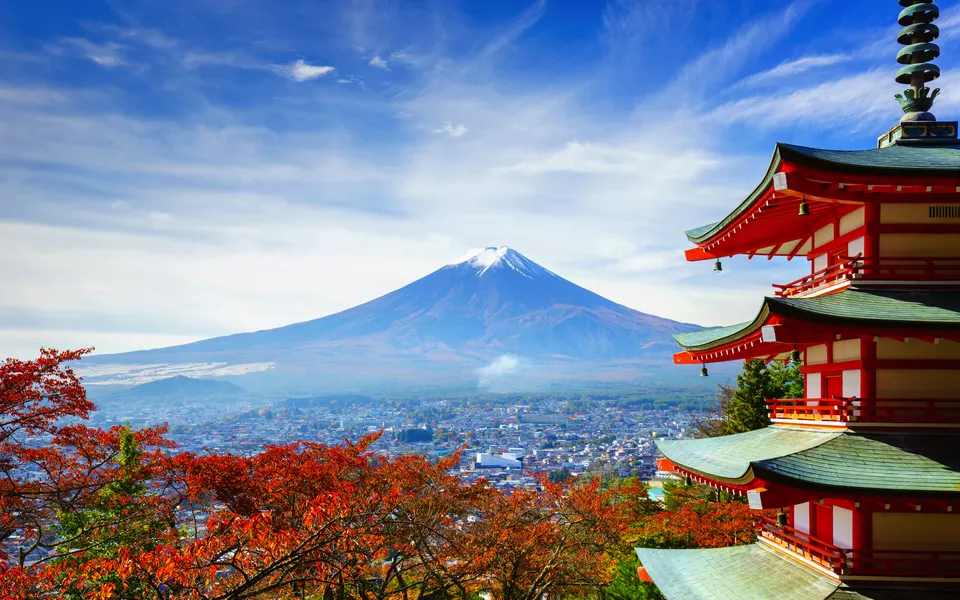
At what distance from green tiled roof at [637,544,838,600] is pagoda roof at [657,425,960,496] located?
1352 millimetres

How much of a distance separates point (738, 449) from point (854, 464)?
5.80ft

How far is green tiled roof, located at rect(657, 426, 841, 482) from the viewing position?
7.19 m

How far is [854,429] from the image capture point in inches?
277

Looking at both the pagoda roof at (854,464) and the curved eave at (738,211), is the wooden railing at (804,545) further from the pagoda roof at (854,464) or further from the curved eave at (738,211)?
the curved eave at (738,211)

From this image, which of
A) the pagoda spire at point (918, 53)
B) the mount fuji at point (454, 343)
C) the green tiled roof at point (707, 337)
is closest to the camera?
the pagoda spire at point (918, 53)

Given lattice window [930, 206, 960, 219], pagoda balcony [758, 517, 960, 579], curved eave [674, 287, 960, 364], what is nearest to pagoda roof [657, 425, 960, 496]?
pagoda balcony [758, 517, 960, 579]

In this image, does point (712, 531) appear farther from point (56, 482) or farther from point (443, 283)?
point (443, 283)

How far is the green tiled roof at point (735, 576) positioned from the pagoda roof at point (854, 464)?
53.2 inches

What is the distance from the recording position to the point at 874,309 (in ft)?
21.8

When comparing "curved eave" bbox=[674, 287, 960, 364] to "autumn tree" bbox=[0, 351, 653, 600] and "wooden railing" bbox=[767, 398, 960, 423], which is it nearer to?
"wooden railing" bbox=[767, 398, 960, 423]

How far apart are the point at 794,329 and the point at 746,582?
320cm

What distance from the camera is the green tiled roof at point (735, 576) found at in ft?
23.6

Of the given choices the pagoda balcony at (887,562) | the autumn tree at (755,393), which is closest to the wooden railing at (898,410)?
the pagoda balcony at (887,562)

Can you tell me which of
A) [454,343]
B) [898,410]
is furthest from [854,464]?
[454,343]
